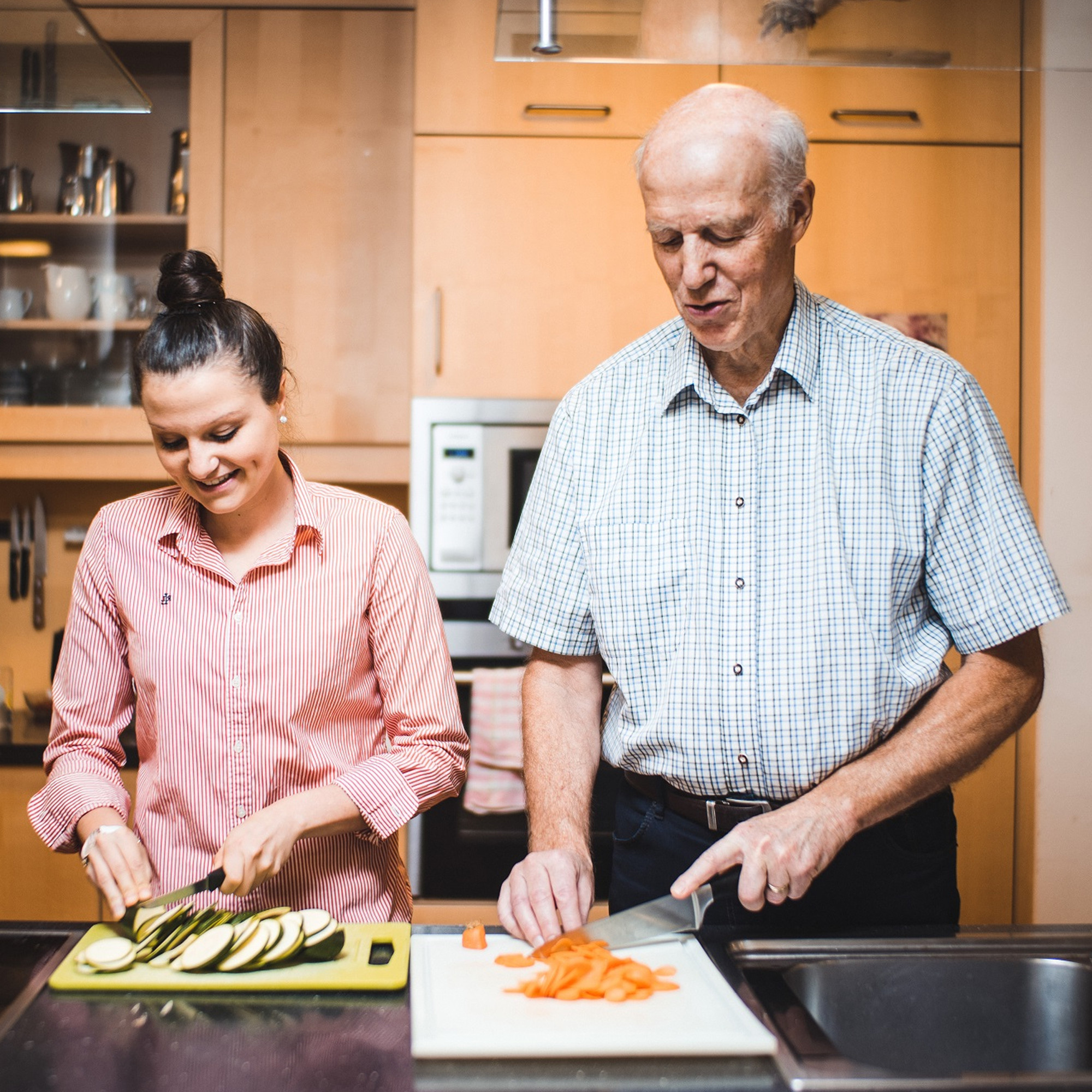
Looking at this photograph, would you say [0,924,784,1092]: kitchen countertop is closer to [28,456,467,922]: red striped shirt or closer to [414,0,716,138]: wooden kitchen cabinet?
[28,456,467,922]: red striped shirt

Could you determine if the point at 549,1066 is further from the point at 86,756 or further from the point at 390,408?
the point at 390,408

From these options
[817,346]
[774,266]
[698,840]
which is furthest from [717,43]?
[698,840]

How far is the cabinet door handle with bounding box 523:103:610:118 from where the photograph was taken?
2.44 meters

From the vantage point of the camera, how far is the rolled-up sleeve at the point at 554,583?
1337mm

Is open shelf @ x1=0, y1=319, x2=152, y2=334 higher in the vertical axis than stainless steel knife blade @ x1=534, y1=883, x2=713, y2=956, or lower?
higher

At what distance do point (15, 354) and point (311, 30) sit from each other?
1014mm

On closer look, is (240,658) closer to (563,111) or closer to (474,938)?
(474,938)

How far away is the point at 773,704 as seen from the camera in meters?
1.20

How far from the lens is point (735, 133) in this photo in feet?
3.82

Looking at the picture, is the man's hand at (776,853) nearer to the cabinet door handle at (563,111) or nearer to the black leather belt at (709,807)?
the black leather belt at (709,807)

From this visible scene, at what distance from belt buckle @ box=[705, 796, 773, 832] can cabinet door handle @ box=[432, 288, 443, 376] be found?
1.45m

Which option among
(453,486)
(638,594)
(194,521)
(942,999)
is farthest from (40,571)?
(942,999)

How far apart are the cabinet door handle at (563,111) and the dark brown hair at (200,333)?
1.35 m

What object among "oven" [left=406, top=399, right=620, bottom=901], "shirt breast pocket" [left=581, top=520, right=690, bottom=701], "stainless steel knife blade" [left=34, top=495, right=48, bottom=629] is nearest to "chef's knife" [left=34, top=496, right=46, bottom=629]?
"stainless steel knife blade" [left=34, top=495, right=48, bottom=629]
